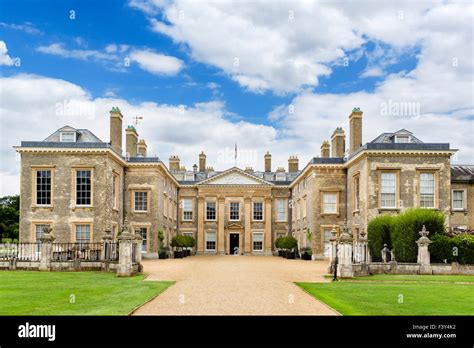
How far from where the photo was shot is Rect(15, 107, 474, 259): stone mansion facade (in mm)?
30672

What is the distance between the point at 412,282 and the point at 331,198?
19578mm

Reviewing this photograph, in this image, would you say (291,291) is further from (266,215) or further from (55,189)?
(266,215)

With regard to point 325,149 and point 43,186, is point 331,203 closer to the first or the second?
point 325,149

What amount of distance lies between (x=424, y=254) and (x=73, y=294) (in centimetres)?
1476

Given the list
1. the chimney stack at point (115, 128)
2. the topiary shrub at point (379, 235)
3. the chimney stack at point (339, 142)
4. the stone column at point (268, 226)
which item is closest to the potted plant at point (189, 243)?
the stone column at point (268, 226)

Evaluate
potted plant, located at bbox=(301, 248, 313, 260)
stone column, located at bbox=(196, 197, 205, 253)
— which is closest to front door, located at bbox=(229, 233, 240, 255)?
stone column, located at bbox=(196, 197, 205, 253)

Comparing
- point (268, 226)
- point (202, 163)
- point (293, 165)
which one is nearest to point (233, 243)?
point (268, 226)

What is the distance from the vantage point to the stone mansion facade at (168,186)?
101ft

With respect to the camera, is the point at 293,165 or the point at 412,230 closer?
the point at 412,230

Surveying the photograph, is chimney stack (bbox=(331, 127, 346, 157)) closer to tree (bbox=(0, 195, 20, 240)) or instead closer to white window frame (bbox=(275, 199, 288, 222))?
white window frame (bbox=(275, 199, 288, 222))

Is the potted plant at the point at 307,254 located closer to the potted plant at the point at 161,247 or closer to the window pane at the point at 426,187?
the window pane at the point at 426,187

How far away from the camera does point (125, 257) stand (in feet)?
66.0

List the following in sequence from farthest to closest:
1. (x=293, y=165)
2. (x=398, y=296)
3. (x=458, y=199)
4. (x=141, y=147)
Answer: (x=293, y=165), (x=141, y=147), (x=458, y=199), (x=398, y=296)
